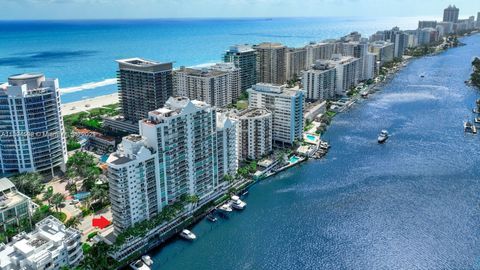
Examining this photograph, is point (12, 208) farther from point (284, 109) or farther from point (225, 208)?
point (284, 109)

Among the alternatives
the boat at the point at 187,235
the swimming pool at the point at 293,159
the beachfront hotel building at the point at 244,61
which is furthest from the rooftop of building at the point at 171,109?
the beachfront hotel building at the point at 244,61

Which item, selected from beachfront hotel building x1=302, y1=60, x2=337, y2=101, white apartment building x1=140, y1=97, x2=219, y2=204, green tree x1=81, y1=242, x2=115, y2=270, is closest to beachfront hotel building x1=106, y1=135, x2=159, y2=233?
white apartment building x1=140, y1=97, x2=219, y2=204

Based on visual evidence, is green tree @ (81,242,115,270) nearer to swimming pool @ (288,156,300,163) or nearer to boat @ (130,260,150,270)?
boat @ (130,260,150,270)

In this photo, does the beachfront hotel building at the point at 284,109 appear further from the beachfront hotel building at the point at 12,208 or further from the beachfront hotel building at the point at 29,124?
the beachfront hotel building at the point at 12,208

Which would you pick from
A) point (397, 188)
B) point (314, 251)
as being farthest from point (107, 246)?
point (397, 188)

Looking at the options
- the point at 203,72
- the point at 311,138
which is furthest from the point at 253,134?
the point at 203,72
